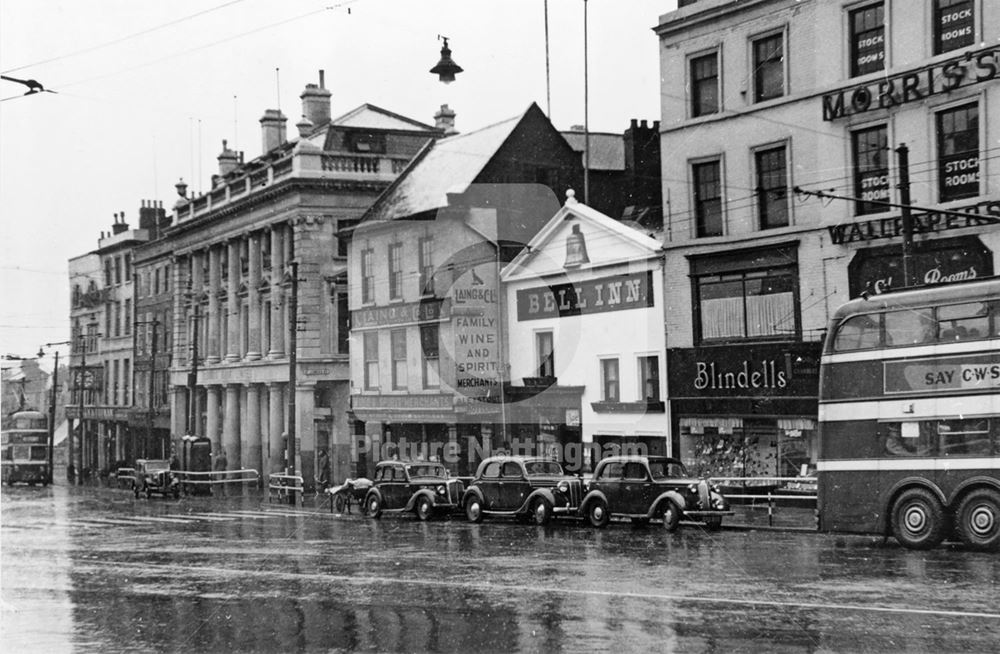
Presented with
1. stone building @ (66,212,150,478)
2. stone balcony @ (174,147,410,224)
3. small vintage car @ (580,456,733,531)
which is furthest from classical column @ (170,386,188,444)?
small vintage car @ (580,456,733,531)

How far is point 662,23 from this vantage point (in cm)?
3506

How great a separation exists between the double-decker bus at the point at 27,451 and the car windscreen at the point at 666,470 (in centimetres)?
4791

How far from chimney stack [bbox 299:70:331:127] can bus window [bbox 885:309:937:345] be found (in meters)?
41.5

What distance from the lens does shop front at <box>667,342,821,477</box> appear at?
3078 cm

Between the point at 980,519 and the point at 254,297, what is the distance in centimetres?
4274

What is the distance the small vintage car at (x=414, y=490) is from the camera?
31.7m

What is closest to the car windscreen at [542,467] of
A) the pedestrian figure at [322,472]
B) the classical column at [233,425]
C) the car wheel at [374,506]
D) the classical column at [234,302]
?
the car wheel at [374,506]

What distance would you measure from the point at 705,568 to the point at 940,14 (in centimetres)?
1732

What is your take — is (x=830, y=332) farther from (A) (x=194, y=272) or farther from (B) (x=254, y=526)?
(A) (x=194, y=272)

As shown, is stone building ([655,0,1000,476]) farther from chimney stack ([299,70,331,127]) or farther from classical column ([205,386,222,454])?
classical column ([205,386,222,454])

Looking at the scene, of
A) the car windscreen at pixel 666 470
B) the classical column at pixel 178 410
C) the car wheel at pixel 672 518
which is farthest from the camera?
the classical column at pixel 178 410

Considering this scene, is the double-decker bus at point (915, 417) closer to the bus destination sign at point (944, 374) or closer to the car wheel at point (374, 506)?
the bus destination sign at point (944, 374)

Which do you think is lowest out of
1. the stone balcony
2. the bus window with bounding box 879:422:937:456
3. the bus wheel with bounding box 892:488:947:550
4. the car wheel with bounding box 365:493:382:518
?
the car wheel with bounding box 365:493:382:518

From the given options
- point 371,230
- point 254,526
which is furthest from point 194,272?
point 254,526
